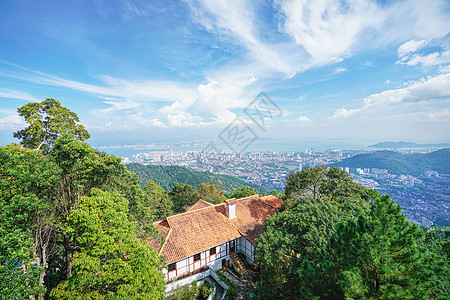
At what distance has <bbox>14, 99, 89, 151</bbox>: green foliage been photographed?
1220 cm

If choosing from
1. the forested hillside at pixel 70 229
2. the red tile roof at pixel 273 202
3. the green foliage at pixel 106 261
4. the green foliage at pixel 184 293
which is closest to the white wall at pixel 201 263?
the green foliage at pixel 184 293

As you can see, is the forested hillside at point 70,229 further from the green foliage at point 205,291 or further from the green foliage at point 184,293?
the green foliage at point 205,291

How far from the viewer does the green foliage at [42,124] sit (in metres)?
12.2

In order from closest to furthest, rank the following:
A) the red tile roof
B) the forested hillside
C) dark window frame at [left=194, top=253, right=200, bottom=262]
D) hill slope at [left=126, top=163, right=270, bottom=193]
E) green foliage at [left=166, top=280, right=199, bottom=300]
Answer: the forested hillside < green foliage at [left=166, top=280, right=199, bottom=300] < dark window frame at [left=194, top=253, right=200, bottom=262] < the red tile roof < hill slope at [left=126, top=163, right=270, bottom=193]

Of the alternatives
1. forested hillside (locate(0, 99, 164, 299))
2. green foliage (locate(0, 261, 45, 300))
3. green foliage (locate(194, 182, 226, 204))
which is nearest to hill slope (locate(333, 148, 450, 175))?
green foliage (locate(194, 182, 226, 204))

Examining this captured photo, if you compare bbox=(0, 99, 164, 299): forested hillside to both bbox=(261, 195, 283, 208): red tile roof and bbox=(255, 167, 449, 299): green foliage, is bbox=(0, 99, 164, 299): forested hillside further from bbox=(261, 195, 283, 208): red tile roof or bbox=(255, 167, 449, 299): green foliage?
bbox=(261, 195, 283, 208): red tile roof

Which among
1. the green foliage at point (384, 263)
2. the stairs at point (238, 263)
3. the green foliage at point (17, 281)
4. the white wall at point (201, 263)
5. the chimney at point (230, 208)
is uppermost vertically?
the green foliage at point (384, 263)

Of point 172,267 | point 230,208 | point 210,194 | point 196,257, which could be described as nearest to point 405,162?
point 210,194

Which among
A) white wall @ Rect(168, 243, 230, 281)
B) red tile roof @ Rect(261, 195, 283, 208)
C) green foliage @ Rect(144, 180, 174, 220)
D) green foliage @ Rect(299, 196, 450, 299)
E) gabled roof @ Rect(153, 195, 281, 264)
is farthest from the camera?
green foliage @ Rect(144, 180, 174, 220)

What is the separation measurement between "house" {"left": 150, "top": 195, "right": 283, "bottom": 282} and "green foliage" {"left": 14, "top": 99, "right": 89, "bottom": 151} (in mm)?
9962

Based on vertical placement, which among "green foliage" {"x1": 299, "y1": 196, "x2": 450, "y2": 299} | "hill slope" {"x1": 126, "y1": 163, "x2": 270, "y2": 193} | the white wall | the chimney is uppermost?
"green foliage" {"x1": 299, "y1": 196, "x2": 450, "y2": 299}

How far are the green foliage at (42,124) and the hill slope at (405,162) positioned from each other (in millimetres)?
124074

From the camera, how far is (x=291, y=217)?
1070 cm

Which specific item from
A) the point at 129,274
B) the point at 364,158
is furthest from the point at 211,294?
the point at 364,158
